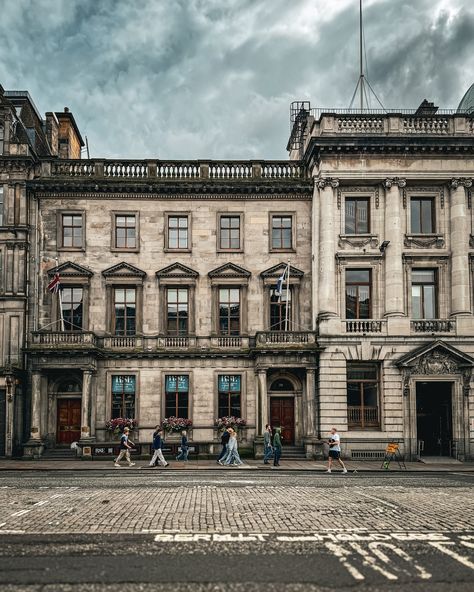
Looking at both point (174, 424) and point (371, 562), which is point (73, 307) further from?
point (371, 562)

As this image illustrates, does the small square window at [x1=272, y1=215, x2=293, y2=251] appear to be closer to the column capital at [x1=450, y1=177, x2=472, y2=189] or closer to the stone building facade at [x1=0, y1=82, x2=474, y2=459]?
the stone building facade at [x1=0, y1=82, x2=474, y2=459]

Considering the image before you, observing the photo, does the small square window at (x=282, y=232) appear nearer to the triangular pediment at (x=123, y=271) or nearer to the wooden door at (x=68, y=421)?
the triangular pediment at (x=123, y=271)

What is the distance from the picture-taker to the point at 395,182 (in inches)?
1400

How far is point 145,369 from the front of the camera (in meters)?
35.8

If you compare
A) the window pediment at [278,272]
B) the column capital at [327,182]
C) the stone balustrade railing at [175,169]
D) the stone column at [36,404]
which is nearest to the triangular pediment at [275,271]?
the window pediment at [278,272]

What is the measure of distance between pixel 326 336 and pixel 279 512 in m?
20.2

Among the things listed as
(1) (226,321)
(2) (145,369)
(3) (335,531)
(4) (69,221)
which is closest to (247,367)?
(1) (226,321)

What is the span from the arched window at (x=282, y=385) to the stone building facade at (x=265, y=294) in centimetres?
12

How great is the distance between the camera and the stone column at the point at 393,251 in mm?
34688

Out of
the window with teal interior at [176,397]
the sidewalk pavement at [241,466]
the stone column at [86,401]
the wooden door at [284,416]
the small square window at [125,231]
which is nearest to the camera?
the sidewalk pavement at [241,466]

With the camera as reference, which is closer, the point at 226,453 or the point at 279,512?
the point at 279,512

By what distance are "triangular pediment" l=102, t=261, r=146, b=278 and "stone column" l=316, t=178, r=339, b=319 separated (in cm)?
965

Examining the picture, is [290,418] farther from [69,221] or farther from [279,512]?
[279,512]

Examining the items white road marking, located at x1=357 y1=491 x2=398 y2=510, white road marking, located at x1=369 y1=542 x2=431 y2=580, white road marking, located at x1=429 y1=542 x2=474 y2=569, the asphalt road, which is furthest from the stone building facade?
white road marking, located at x1=369 y1=542 x2=431 y2=580
